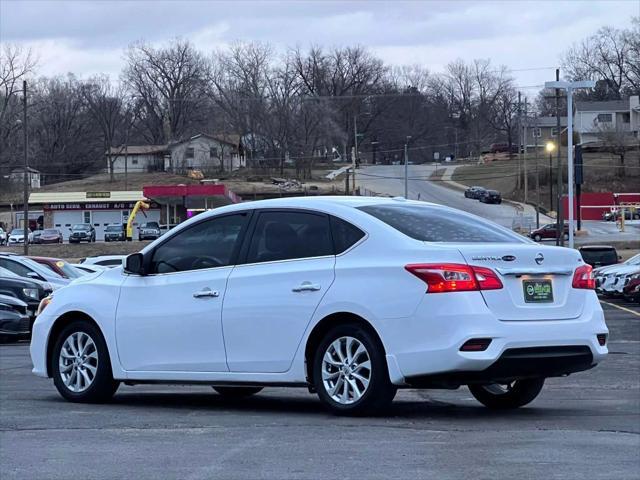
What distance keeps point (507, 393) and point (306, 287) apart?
6.82 feet

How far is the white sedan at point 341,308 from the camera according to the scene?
740cm

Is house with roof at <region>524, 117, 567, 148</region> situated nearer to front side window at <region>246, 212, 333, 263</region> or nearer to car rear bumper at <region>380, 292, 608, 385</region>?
front side window at <region>246, 212, 333, 263</region>

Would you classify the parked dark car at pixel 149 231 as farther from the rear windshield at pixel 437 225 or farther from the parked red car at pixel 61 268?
the rear windshield at pixel 437 225

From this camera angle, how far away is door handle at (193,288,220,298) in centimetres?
848

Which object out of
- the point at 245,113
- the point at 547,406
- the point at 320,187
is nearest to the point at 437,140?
the point at 245,113

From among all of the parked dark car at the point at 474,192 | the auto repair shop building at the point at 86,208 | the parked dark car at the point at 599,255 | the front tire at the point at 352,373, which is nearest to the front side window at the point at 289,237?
the front tire at the point at 352,373

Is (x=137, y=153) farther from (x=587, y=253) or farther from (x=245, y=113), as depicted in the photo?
(x=587, y=253)

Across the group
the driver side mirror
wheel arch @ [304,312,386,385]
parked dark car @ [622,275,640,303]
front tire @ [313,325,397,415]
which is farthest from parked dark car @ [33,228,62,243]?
front tire @ [313,325,397,415]

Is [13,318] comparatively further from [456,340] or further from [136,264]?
[456,340]

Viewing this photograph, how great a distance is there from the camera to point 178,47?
117250mm

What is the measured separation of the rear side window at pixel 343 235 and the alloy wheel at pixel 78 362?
2.66 meters

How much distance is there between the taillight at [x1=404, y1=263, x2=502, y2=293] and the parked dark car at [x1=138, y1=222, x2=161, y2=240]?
62.0 meters

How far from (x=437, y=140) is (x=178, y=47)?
32978mm

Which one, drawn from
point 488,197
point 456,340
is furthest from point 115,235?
point 456,340
